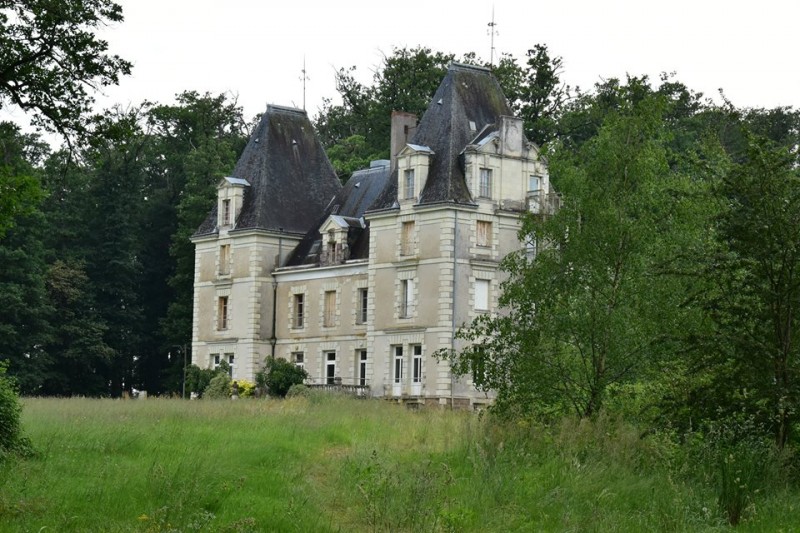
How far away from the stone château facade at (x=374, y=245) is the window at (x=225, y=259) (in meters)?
0.06

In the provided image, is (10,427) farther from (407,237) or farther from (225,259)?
(225,259)

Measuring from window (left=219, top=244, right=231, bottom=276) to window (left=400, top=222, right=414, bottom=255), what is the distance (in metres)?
11.2

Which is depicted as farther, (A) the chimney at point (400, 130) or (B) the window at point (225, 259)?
(B) the window at point (225, 259)

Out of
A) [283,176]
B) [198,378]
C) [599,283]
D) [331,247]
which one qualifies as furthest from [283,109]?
[599,283]

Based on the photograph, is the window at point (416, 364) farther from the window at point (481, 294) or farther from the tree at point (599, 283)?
the tree at point (599, 283)

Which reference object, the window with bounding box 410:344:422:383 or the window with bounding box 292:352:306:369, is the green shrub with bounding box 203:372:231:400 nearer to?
the window with bounding box 292:352:306:369

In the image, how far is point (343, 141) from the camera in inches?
2943

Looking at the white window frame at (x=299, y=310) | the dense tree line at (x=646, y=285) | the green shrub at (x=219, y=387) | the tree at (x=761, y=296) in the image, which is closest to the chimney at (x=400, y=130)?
the white window frame at (x=299, y=310)

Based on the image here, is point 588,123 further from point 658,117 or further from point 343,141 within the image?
point 658,117

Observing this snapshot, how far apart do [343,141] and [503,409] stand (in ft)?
167

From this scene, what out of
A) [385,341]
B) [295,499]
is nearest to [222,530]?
[295,499]

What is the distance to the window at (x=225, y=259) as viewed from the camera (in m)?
62.7

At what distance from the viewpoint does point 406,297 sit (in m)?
54.2

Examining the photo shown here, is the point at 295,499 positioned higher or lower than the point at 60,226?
lower
